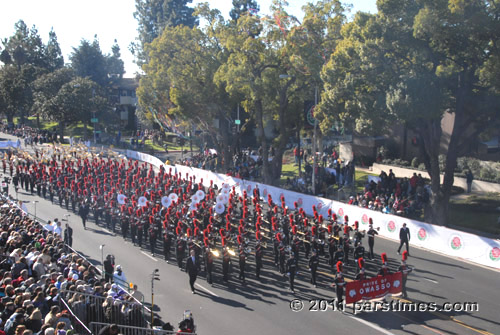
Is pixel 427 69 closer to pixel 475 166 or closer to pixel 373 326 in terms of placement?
pixel 373 326

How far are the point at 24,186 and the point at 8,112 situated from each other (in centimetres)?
4208

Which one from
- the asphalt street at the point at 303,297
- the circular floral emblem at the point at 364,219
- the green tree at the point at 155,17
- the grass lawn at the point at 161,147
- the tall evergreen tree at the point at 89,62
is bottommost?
the asphalt street at the point at 303,297

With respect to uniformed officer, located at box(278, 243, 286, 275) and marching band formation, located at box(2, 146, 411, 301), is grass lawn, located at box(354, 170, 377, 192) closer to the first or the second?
marching band formation, located at box(2, 146, 411, 301)

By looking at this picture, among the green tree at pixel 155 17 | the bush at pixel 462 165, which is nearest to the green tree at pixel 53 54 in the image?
the green tree at pixel 155 17

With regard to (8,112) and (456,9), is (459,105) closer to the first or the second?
(456,9)

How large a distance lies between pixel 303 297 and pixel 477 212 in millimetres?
14036

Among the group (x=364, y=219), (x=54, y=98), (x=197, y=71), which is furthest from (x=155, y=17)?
(x=364, y=219)

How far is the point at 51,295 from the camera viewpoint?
1070 cm

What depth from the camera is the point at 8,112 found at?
7050 centimetres

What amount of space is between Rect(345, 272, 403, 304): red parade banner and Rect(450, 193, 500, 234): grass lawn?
33.4ft

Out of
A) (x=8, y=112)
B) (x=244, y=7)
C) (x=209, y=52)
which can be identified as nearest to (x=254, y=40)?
(x=209, y=52)

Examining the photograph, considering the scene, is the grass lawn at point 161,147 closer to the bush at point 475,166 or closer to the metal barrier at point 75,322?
the bush at point 475,166

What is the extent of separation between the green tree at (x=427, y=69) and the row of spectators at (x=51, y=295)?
45.4 feet

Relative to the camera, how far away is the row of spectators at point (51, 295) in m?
9.23
